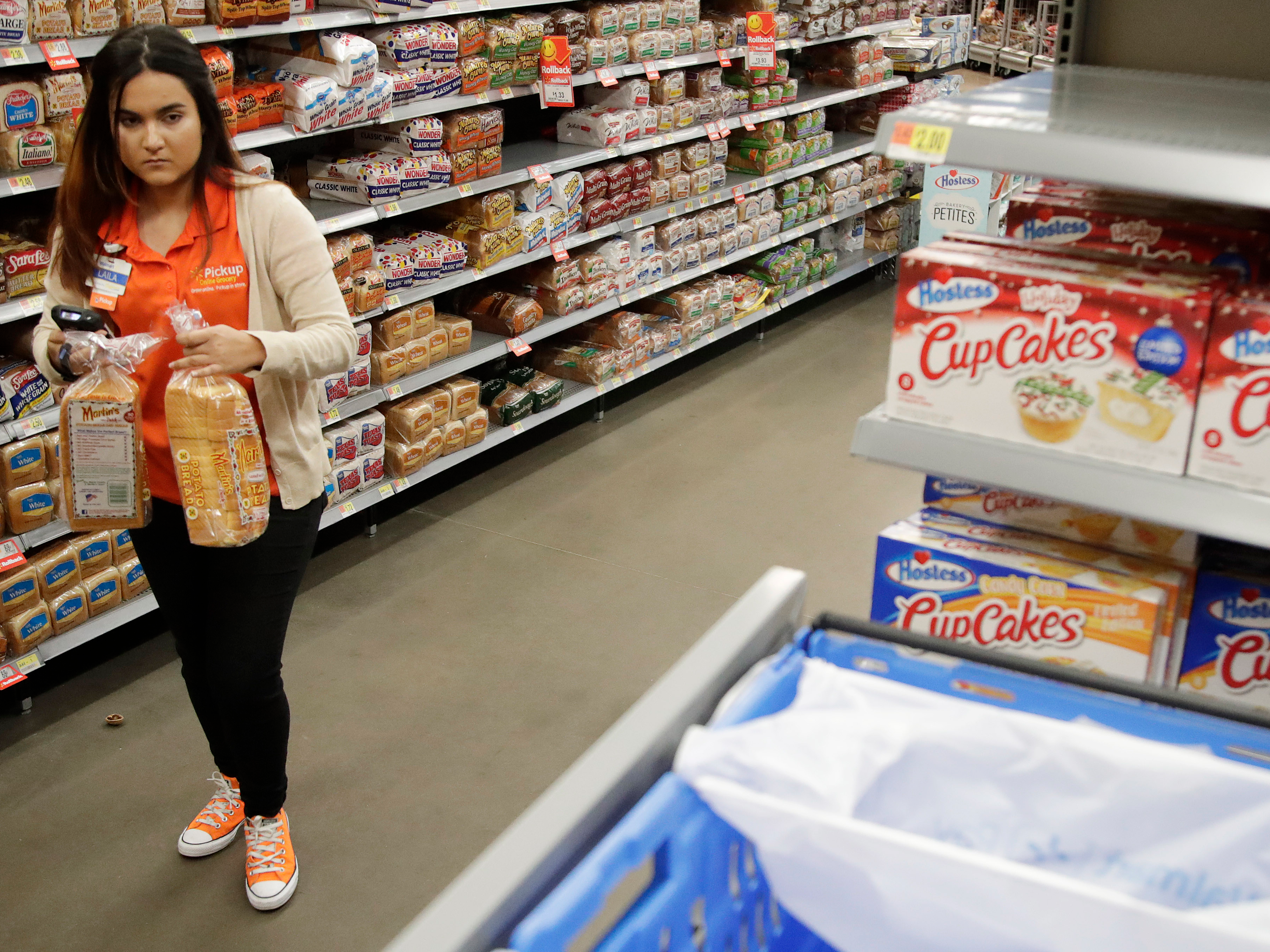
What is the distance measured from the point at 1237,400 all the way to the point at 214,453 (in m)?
1.60

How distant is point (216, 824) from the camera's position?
2812 millimetres

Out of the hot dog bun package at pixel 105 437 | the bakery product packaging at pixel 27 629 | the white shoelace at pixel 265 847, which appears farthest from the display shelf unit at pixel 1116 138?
the bakery product packaging at pixel 27 629

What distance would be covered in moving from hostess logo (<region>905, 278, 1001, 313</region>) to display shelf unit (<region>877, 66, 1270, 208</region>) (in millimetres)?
197

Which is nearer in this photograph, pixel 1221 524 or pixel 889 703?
pixel 889 703

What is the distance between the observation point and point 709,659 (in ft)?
3.78

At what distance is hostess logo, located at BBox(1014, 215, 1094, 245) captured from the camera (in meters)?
1.62

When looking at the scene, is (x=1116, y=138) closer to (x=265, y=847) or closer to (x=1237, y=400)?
(x=1237, y=400)

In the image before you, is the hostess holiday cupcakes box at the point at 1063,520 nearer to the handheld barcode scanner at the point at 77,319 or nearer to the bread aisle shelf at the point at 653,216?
the handheld barcode scanner at the point at 77,319

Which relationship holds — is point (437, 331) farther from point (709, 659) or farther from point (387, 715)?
point (709, 659)

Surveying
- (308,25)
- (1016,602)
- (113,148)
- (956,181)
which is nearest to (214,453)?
(113,148)

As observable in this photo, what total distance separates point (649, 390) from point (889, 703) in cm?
479

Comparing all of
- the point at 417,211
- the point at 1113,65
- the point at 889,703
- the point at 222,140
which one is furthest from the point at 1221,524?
the point at 417,211

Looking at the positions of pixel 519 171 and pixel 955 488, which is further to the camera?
pixel 519 171

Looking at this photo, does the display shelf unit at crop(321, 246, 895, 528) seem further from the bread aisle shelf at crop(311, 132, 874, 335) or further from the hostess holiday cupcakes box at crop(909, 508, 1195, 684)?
the hostess holiday cupcakes box at crop(909, 508, 1195, 684)
